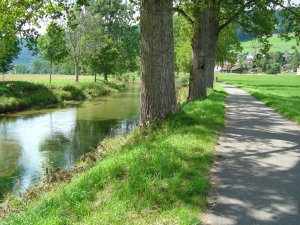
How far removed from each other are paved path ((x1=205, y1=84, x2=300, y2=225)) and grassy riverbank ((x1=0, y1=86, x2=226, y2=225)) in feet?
0.92

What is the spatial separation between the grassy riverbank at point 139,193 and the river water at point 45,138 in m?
3.41

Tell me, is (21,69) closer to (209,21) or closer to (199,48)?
(209,21)

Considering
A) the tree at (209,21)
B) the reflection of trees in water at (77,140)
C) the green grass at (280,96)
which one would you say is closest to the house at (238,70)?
the green grass at (280,96)

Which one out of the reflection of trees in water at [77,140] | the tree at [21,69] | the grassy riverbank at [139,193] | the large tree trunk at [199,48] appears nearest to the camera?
the grassy riverbank at [139,193]

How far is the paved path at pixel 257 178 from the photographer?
151 inches

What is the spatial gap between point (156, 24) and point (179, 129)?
2.88 metres

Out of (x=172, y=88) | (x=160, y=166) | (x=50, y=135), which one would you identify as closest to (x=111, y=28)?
(x=50, y=135)

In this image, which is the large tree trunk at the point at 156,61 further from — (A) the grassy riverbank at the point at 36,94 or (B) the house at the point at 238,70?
(B) the house at the point at 238,70

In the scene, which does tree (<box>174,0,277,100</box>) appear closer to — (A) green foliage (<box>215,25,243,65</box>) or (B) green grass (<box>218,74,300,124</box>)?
(B) green grass (<box>218,74,300,124</box>)

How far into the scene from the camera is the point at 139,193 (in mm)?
4434

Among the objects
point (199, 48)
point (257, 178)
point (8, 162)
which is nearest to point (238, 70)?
point (199, 48)

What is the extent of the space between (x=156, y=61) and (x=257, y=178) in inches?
171

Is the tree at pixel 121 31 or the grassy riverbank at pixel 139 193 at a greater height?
the tree at pixel 121 31

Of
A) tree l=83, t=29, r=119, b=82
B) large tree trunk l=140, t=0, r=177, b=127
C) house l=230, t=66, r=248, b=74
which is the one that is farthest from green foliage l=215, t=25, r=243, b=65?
house l=230, t=66, r=248, b=74
